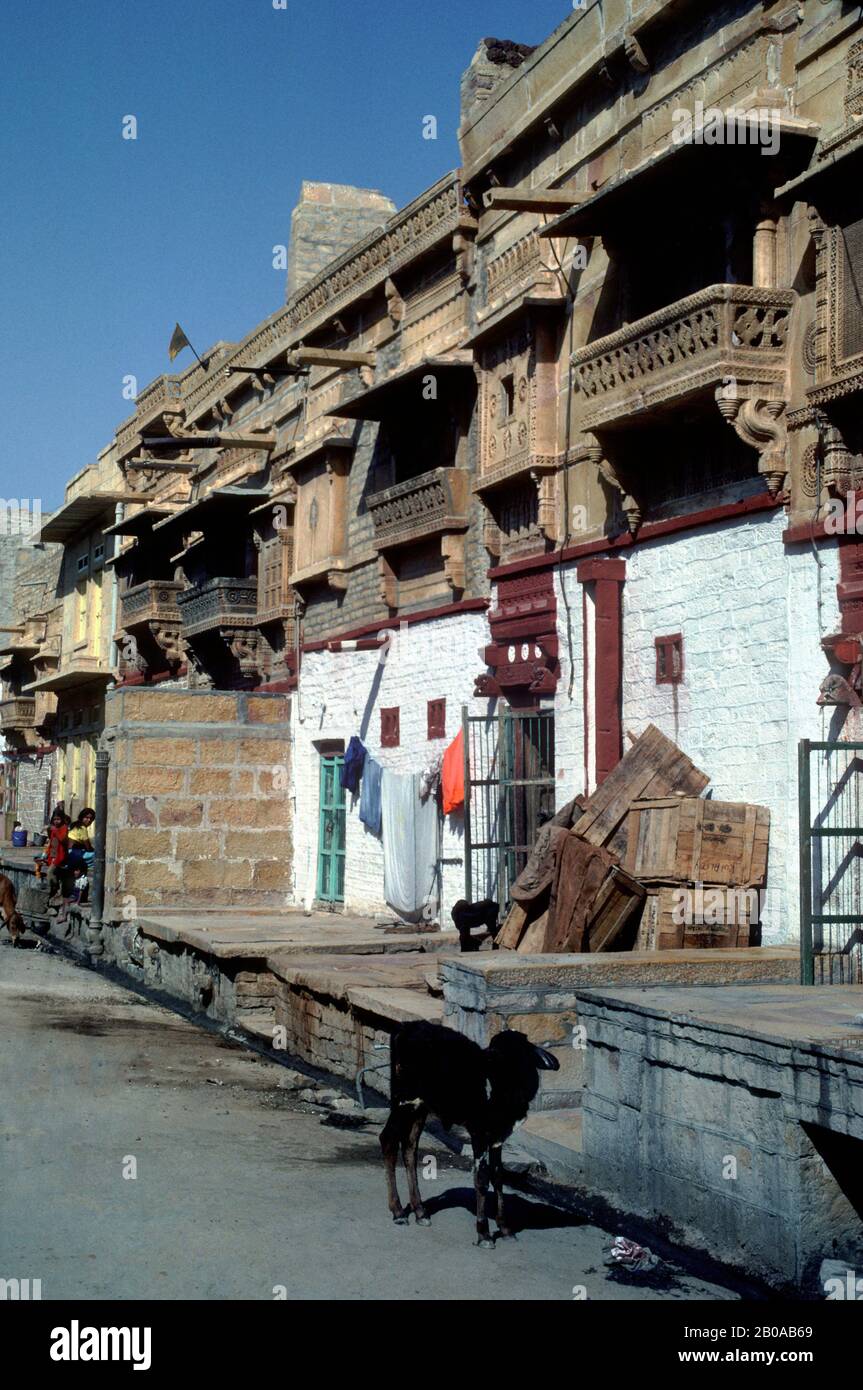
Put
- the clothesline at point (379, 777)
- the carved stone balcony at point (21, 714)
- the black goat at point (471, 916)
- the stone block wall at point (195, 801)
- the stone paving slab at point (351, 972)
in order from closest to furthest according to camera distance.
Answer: the stone paving slab at point (351, 972) → the black goat at point (471, 916) → the clothesline at point (379, 777) → the stone block wall at point (195, 801) → the carved stone balcony at point (21, 714)

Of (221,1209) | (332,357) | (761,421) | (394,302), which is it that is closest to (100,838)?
(332,357)

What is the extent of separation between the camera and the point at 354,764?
18.2 metres

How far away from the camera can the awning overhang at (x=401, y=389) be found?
1528cm

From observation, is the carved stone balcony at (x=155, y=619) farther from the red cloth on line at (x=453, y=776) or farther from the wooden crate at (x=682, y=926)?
the wooden crate at (x=682, y=926)

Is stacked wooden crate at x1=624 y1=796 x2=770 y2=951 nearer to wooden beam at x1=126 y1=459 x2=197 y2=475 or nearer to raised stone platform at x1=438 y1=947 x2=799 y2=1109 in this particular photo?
raised stone platform at x1=438 y1=947 x2=799 y2=1109

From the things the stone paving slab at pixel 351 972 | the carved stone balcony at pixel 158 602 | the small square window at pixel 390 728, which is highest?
the carved stone balcony at pixel 158 602

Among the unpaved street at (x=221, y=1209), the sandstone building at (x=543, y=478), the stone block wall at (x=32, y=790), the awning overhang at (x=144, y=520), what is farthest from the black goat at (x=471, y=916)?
the stone block wall at (x=32, y=790)

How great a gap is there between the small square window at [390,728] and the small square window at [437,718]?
3.24 ft

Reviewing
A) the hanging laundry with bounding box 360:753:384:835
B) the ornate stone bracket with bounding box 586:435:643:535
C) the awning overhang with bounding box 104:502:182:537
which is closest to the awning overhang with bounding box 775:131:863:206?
the ornate stone bracket with bounding box 586:435:643:535

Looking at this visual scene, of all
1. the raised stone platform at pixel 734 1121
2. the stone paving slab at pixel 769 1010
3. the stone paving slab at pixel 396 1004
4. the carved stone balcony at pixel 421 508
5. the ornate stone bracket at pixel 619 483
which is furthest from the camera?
the carved stone balcony at pixel 421 508

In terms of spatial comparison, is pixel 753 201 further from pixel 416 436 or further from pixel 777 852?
pixel 416 436

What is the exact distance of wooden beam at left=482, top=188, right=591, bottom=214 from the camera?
40.9ft

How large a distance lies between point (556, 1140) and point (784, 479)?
15.4ft

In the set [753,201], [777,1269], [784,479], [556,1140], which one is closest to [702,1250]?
[777,1269]
